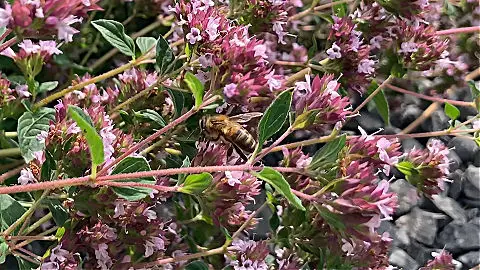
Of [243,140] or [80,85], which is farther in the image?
[80,85]

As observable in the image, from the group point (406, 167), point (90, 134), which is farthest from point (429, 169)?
point (90, 134)

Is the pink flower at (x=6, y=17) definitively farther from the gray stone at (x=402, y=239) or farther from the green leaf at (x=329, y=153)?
the gray stone at (x=402, y=239)

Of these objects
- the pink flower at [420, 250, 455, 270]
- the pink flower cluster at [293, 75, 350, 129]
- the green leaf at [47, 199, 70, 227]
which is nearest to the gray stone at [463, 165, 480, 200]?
the pink flower at [420, 250, 455, 270]

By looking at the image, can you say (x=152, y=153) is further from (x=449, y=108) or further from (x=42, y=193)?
(x=449, y=108)

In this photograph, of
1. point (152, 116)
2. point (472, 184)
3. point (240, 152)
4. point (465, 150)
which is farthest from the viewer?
point (465, 150)

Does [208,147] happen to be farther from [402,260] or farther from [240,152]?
[402,260]

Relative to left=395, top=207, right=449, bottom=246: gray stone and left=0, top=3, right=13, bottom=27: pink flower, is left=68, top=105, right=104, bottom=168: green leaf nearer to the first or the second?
left=0, top=3, right=13, bottom=27: pink flower

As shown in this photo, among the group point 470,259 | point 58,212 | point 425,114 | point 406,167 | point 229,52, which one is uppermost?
point 229,52
